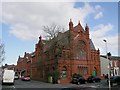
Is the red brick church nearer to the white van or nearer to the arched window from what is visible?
the arched window

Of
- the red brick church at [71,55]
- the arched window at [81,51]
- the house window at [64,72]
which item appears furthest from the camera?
the arched window at [81,51]

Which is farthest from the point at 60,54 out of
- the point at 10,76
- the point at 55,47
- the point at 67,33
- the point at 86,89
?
the point at 86,89

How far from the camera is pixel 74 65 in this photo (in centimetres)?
6025

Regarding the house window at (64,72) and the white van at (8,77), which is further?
the house window at (64,72)

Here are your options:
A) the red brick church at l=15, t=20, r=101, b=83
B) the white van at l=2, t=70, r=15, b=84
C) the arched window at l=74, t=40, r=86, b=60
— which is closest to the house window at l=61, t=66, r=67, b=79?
the red brick church at l=15, t=20, r=101, b=83

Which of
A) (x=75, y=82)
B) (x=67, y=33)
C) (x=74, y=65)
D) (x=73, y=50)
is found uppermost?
(x=67, y=33)

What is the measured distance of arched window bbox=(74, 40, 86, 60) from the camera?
62.4m

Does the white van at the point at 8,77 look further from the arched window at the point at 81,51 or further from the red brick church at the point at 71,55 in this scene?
the arched window at the point at 81,51

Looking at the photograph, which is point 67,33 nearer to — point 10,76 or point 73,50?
point 73,50

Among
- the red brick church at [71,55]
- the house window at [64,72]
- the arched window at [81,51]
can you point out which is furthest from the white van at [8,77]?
the arched window at [81,51]

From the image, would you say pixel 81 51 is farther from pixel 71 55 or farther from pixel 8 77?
pixel 8 77

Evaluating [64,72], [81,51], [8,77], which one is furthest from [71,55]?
[8,77]

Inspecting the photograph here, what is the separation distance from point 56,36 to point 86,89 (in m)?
43.2

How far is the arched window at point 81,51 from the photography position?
205 ft
